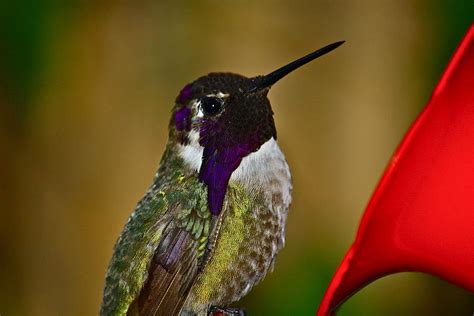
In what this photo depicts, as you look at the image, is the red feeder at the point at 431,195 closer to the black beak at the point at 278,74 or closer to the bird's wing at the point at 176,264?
the black beak at the point at 278,74

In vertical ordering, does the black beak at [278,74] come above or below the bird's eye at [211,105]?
below

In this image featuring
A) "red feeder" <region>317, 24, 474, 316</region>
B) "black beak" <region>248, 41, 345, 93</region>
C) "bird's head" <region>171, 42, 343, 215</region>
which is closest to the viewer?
"red feeder" <region>317, 24, 474, 316</region>

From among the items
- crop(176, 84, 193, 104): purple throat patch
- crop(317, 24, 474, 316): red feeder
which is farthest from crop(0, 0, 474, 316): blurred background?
crop(317, 24, 474, 316): red feeder

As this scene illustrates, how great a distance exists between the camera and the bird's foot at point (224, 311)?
126cm

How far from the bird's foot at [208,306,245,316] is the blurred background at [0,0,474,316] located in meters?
1.31

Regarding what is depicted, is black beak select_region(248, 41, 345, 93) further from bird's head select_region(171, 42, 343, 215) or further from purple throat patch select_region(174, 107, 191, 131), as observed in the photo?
purple throat patch select_region(174, 107, 191, 131)

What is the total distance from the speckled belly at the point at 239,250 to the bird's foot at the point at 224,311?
18mm

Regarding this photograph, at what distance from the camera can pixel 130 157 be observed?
283 cm

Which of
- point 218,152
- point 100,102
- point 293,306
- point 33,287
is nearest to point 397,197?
point 218,152

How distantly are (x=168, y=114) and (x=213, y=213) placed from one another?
1508 millimetres

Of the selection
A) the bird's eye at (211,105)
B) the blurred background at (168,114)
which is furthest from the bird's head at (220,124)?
the blurred background at (168,114)

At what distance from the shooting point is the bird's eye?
49.6 inches

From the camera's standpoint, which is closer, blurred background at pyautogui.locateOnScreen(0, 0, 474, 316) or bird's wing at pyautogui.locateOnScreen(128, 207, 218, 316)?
bird's wing at pyautogui.locateOnScreen(128, 207, 218, 316)

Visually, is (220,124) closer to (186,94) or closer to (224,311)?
(186,94)
